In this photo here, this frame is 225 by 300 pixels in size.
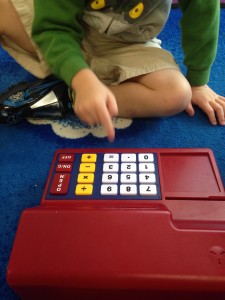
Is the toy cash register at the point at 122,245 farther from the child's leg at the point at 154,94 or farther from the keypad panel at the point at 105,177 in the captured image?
the child's leg at the point at 154,94

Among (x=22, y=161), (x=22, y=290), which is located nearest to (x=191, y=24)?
(x=22, y=161)

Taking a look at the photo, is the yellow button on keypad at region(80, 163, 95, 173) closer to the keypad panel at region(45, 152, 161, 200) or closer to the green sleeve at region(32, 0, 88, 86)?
the keypad panel at region(45, 152, 161, 200)

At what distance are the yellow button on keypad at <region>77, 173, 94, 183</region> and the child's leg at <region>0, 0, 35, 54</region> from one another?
1.35 feet

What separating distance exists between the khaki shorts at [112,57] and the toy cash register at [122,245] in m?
0.32

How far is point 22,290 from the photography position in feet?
0.97

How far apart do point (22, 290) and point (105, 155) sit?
0.67ft

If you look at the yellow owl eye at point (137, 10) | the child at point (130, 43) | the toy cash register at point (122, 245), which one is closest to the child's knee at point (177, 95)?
the child at point (130, 43)

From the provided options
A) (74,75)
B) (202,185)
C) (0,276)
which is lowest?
(0,276)

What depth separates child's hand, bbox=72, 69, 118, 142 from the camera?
35cm

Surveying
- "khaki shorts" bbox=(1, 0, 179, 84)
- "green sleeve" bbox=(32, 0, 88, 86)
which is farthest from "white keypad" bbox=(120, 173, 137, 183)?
"khaki shorts" bbox=(1, 0, 179, 84)

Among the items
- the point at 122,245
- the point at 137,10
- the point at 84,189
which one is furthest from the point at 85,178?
the point at 137,10

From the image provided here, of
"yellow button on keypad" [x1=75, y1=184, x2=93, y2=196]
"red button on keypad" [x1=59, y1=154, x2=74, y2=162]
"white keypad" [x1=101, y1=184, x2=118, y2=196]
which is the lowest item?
"white keypad" [x1=101, y1=184, x2=118, y2=196]

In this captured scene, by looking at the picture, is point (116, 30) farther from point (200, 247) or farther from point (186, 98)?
point (200, 247)

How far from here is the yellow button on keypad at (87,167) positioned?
404mm
